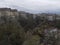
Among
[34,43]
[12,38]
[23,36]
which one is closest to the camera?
[34,43]

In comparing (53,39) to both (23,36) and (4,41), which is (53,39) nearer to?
(23,36)

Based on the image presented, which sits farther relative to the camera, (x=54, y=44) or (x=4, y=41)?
(x=54, y=44)

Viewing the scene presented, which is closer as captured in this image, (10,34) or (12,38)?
(12,38)

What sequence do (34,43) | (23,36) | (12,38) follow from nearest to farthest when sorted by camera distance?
(34,43), (12,38), (23,36)

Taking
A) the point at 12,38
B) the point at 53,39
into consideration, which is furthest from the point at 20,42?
the point at 53,39

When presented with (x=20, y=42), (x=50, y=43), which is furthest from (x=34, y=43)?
(x=50, y=43)

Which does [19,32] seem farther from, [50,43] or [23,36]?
[50,43]

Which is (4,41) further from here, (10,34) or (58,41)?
(58,41)
